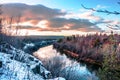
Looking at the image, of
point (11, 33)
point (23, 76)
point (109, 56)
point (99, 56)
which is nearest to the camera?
point (23, 76)

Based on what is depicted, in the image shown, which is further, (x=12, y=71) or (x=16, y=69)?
(x=16, y=69)

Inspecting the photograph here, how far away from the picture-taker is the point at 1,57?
8555mm

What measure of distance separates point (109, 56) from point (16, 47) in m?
14.0

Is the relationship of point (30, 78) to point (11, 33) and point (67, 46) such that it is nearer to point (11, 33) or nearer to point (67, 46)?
point (11, 33)

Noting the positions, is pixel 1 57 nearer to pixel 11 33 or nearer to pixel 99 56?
pixel 11 33

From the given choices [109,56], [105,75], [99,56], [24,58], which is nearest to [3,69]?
[24,58]

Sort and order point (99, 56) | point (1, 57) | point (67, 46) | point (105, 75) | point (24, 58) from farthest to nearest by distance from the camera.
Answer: point (67, 46) → point (99, 56) → point (105, 75) → point (24, 58) → point (1, 57)

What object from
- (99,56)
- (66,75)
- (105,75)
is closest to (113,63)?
(105,75)

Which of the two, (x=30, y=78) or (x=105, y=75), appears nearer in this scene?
(x=30, y=78)

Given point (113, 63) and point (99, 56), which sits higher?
point (113, 63)

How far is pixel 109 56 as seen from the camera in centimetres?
2312

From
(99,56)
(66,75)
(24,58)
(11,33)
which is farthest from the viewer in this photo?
(99,56)

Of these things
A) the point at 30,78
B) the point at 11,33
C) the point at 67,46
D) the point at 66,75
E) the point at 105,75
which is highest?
the point at 11,33

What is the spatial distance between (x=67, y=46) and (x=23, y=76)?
8803 cm
